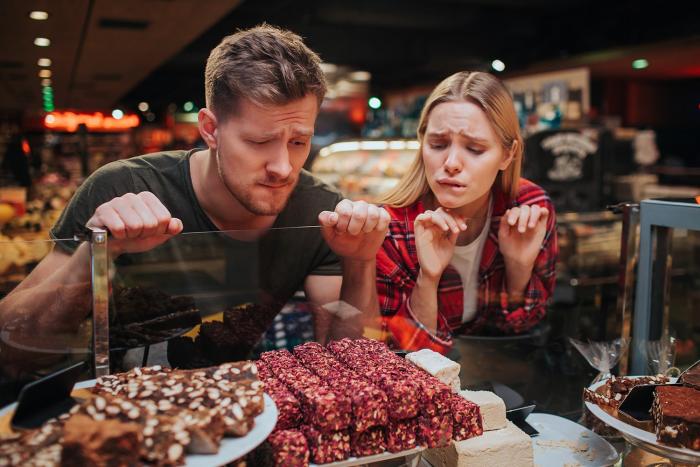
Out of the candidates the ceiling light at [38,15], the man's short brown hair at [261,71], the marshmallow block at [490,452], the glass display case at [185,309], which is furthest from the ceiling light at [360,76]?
the marshmallow block at [490,452]

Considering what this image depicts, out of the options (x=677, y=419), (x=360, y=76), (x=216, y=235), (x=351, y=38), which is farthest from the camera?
(x=360, y=76)

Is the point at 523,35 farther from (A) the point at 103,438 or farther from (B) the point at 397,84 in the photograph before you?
(A) the point at 103,438

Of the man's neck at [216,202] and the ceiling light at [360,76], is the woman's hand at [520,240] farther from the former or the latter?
the ceiling light at [360,76]

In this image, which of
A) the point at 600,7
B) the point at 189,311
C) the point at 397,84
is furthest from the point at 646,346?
the point at 397,84

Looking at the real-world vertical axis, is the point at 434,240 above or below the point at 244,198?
below

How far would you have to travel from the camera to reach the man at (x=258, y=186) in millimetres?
1871

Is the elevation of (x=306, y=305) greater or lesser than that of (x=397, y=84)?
lesser

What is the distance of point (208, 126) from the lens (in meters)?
2.12

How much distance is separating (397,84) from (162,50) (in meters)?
7.40

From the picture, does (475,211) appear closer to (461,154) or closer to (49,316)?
(461,154)

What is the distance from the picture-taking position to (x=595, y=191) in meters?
6.09

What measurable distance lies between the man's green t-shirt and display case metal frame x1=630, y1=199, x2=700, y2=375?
1042 millimetres

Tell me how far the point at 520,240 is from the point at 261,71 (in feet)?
3.46

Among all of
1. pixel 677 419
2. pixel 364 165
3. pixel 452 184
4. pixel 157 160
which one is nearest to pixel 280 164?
pixel 157 160
